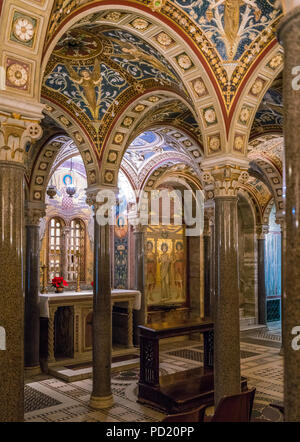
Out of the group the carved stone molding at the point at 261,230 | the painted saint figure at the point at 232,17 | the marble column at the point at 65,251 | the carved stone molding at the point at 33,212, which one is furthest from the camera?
the carved stone molding at the point at 261,230

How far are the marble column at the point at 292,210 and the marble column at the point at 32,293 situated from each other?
9.36 meters

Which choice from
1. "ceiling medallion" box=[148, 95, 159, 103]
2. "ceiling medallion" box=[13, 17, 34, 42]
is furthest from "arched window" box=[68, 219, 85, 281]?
"ceiling medallion" box=[13, 17, 34, 42]

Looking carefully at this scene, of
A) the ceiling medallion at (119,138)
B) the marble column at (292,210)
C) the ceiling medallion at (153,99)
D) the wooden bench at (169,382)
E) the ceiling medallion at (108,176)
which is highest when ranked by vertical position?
the ceiling medallion at (153,99)

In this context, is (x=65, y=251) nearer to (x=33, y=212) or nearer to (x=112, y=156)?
(x=33, y=212)

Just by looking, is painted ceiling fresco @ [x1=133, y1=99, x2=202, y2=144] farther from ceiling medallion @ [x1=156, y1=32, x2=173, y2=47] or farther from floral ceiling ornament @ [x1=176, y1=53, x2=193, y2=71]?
ceiling medallion @ [x1=156, y1=32, x2=173, y2=47]

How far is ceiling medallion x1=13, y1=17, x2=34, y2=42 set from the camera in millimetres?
4133

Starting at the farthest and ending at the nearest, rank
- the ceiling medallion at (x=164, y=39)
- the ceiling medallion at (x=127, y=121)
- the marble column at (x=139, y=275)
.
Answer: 1. the marble column at (x=139, y=275)
2. the ceiling medallion at (x=127, y=121)
3. the ceiling medallion at (x=164, y=39)

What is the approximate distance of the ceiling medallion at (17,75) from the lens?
4176 millimetres

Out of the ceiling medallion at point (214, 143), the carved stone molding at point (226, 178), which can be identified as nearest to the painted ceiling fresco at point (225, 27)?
the ceiling medallion at point (214, 143)

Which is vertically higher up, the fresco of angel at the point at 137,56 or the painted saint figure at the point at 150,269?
the fresco of angel at the point at 137,56

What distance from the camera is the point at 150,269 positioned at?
16.8 metres

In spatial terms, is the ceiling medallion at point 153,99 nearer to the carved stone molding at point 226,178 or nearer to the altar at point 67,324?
the carved stone molding at point 226,178

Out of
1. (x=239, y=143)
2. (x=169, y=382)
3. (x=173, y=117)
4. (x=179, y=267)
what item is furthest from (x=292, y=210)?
(x=179, y=267)

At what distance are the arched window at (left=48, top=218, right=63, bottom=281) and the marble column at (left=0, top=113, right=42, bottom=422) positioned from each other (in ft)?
34.9
